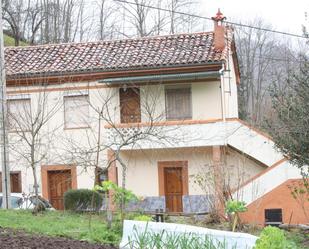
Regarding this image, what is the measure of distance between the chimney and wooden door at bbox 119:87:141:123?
3.87m

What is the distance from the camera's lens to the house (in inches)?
969

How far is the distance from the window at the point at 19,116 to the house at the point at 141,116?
0.10 metres

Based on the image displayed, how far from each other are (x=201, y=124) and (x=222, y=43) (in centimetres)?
397

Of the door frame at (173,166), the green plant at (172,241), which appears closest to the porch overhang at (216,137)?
the door frame at (173,166)

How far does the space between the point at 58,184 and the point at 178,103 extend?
6.19 m

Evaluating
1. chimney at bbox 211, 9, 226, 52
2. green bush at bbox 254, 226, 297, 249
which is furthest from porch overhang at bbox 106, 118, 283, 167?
green bush at bbox 254, 226, 297, 249

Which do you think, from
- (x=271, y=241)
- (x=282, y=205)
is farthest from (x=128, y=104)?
(x=271, y=241)

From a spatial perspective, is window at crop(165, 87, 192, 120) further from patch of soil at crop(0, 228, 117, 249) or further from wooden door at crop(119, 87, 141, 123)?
patch of soil at crop(0, 228, 117, 249)

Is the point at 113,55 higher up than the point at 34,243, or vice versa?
the point at 113,55

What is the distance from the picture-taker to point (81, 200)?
1903 centimetres

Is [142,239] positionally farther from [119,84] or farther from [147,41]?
[147,41]


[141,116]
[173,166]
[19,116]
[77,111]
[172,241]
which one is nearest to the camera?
[172,241]

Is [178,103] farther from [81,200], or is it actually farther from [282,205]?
[81,200]

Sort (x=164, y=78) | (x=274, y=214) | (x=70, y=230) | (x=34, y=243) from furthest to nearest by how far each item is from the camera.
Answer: (x=164, y=78) → (x=274, y=214) → (x=70, y=230) → (x=34, y=243)
